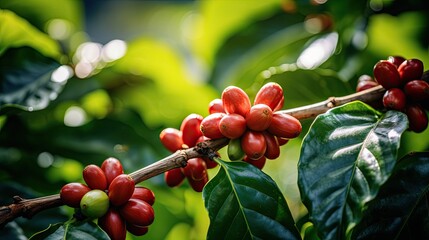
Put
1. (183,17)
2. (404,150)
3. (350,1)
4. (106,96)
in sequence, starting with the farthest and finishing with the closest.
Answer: (183,17)
(106,96)
(350,1)
(404,150)

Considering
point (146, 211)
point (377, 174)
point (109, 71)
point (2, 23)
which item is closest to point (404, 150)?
point (377, 174)

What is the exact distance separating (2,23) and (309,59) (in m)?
1.51

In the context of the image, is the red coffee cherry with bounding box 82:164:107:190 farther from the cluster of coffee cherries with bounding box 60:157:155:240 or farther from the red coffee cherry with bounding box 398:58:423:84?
the red coffee cherry with bounding box 398:58:423:84

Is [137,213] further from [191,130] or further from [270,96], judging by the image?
[270,96]

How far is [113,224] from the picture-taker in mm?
1168

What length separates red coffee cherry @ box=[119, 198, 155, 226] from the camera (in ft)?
3.85

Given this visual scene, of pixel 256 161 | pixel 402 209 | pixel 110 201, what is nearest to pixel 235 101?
pixel 256 161

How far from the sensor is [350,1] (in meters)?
2.07

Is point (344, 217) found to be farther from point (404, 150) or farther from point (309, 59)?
point (309, 59)

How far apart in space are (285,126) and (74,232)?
637 millimetres

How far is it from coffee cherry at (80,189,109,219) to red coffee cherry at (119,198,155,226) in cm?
6

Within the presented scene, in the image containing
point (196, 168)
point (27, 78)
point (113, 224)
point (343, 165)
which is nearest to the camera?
point (343, 165)

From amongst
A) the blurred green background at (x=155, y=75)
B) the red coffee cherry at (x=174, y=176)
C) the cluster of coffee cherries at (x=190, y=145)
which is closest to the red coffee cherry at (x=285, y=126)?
the cluster of coffee cherries at (x=190, y=145)

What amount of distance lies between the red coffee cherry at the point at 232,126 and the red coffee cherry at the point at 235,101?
0.04 metres
